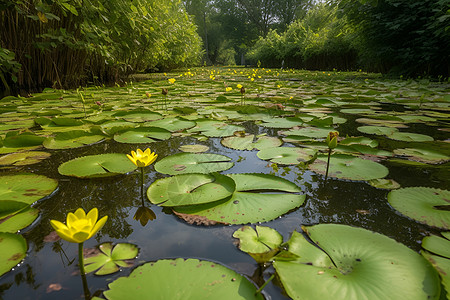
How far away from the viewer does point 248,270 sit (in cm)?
46

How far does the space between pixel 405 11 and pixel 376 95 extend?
266 cm

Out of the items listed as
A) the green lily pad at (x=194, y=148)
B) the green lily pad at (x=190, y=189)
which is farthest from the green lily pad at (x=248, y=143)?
the green lily pad at (x=190, y=189)

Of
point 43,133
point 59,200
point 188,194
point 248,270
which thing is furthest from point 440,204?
point 43,133

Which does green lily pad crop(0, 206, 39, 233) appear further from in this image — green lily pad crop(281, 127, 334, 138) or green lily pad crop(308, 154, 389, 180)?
green lily pad crop(281, 127, 334, 138)

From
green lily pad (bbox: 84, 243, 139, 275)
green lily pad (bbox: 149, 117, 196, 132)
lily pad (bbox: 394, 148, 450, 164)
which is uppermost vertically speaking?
green lily pad (bbox: 149, 117, 196, 132)

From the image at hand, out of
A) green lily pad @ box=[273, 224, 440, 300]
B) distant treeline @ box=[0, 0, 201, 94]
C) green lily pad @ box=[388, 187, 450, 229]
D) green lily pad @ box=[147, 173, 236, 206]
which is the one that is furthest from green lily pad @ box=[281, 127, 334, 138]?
distant treeline @ box=[0, 0, 201, 94]

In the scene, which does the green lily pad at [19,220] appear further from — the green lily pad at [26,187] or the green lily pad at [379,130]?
the green lily pad at [379,130]

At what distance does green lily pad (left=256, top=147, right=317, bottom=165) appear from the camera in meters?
0.97

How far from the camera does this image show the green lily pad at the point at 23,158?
93 centimetres

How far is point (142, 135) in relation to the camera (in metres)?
1.29

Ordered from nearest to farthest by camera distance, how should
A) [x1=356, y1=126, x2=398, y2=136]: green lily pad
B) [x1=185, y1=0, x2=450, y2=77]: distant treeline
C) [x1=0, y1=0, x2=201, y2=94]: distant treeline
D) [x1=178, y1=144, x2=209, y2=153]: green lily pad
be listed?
[x1=178, y1=144, x2=209, y2=153]: green lily pad → [x1=356, y1=126, x2=398, y2=136]: green lily pad → [x1=0, y1=0, x2=201, y2=94]: distant treeline → [x1=185, y1=0, x2=450, y2=77]: distant treeline

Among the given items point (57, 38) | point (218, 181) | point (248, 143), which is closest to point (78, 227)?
point (218, 181)

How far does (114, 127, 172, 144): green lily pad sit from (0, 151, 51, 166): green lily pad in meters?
0.31

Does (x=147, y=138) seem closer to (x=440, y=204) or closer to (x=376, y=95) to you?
(x=440, y=204)
